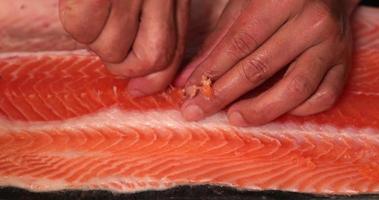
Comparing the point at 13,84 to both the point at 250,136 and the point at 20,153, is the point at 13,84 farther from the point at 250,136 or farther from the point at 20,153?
the point at 250,136

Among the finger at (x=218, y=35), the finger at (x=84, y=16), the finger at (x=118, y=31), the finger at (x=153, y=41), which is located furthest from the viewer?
the finger at (x=218, y=35)

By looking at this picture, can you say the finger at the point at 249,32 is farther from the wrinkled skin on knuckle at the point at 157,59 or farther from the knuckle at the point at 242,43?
the wrinkled skin on knuckle at the point at 157,59

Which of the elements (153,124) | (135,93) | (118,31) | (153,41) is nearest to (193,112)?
(153,124)

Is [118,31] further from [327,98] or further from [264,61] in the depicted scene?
[327,98]

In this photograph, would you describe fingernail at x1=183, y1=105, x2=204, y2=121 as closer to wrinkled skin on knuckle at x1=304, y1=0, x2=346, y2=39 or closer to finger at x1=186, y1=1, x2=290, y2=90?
finger at x1=186, y1=1, x2=290, y2=90

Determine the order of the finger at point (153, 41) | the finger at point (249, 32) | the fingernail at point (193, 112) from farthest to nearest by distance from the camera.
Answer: the fingernail at point (193, 112) < the finger at point (249, 32) < the finger at point (153, 41)

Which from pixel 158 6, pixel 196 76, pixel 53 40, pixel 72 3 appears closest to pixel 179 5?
pixel 158 6

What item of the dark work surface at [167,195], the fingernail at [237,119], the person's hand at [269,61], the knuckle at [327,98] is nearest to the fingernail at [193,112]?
the person's hand at [269,61]
